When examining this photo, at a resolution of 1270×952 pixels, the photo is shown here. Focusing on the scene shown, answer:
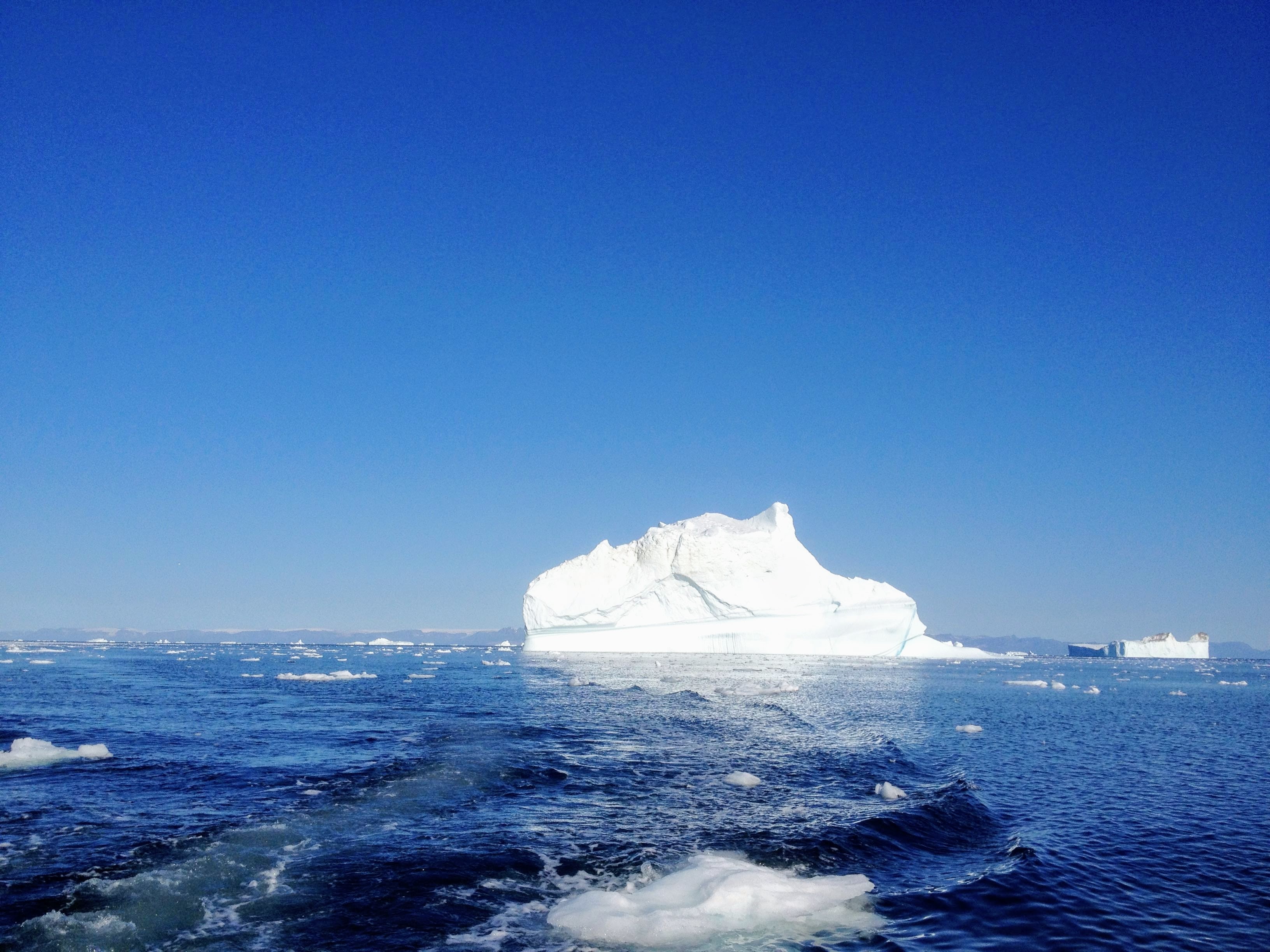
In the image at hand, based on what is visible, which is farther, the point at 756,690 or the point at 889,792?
the point at 756,690

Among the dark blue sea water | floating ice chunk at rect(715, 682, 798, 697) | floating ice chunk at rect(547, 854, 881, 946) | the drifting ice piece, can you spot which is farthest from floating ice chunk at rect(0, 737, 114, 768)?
the drifting ice piece

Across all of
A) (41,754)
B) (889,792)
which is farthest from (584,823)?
(41,754)

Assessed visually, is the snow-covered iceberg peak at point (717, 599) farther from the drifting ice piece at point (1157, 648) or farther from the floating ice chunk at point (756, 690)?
the drifting ice piece at point (1157, 648)

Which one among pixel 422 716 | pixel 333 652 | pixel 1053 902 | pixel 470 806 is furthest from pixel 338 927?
pixel 333 652

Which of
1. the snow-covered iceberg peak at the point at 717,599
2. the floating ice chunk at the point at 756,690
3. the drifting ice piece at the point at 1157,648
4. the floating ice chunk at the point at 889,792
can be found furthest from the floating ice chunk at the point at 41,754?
the drifting ice piece at the point at 1157,648

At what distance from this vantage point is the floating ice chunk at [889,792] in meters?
12.3

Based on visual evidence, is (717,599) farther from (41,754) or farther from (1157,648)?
(1157,648)

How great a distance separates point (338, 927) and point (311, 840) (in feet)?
9.25

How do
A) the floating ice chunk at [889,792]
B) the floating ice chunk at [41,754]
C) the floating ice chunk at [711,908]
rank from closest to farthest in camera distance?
the floating ice chunk at [711,908] < the floating ice chunk at [889,792] < the floating ice chunk at [41,754]

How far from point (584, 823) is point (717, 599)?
151 ft

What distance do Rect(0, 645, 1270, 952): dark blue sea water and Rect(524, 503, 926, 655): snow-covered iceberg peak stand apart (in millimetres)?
30984

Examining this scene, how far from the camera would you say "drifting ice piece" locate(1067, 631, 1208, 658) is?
104188mm

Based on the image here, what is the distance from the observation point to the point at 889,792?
1236 cm

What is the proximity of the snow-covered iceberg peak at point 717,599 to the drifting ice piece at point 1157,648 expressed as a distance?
2394 inches
